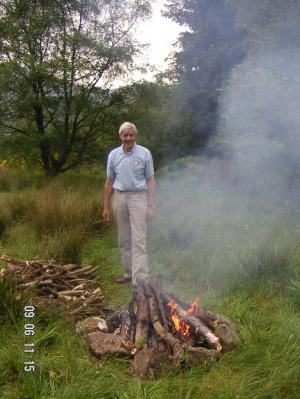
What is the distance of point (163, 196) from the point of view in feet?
21.6

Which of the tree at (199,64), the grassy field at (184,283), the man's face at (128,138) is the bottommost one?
the grassy field at (184,283)

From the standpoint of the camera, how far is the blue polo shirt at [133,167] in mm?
3963

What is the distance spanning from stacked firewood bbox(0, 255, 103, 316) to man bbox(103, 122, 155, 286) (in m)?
0.40

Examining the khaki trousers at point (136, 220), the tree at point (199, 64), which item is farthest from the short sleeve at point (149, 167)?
the tree at point (199, 64)

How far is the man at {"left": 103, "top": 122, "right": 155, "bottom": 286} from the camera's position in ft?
13.0

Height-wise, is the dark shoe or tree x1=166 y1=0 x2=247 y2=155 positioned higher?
tree x1=166 y1=0 x2=247 y2=155

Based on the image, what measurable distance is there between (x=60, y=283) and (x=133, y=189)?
1.13 m

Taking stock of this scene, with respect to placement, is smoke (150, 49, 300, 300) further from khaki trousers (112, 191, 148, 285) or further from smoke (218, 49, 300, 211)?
khaki trousers (112, 191, 148, 285)

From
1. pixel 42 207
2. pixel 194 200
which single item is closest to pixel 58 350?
pixel 42 207

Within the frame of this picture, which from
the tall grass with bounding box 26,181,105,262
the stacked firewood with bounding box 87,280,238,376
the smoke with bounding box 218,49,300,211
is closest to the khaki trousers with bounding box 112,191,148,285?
the tall grass with bounding box 26,181,105,262

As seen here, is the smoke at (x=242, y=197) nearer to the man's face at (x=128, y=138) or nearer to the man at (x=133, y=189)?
the man at (x=133, y=189)

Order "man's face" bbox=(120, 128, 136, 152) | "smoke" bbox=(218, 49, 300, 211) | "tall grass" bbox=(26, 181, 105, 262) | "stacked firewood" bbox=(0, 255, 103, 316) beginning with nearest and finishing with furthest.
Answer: "stacked firewood" bbox=(0, 255, 103, 316) → "man's face" bbox=(120, 128, 136, 152) → "tall grass" bbox=(26, 181, 105, 262) → "smoke" bbox=(218, 49, 300, 211)

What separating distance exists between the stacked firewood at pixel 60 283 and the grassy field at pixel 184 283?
166mm

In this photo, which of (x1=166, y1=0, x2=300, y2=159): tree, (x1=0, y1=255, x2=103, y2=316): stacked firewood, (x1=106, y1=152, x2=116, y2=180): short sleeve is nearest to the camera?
(x1=0, y1=255, x2=103, y2=316): stacked firewood
